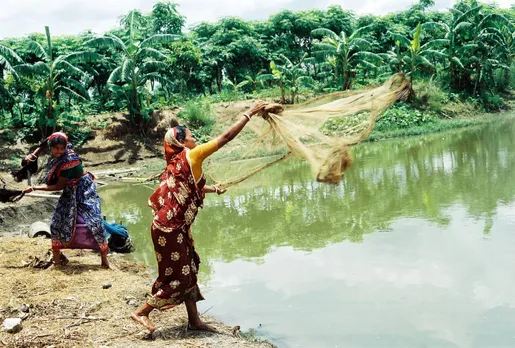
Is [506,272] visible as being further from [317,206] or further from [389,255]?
[317,206]

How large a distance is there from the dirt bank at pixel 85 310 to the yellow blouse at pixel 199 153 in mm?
1156

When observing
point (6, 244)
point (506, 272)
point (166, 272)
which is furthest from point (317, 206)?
point (166, 272)

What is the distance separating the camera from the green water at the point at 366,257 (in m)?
3.78

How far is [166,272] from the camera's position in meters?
3.33

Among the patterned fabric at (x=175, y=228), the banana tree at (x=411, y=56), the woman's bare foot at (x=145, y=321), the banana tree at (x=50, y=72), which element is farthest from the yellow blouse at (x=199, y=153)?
the banana tree at (x=411, y=56)

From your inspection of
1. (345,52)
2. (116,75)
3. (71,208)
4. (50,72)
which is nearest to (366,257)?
(71,208)

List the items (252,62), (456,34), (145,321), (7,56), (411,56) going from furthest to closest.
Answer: (252,62) < (456,34) < (411,56) < (7,56) < (145,321)

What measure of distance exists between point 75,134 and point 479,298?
669 inches

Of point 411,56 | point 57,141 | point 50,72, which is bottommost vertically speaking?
point 57,141

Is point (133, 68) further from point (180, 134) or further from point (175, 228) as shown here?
point (175, 228)

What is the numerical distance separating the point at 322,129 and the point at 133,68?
15.4 m

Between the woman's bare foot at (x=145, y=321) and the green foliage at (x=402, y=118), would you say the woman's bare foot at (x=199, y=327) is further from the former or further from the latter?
the green foliage at (x=402, y=118)

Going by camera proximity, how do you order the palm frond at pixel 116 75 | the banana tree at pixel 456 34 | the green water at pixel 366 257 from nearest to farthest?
the green water at pixel 366 257, the palm frond at pixel 116 75, the banana tree at pixel 456 34

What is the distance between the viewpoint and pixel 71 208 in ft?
16.2
